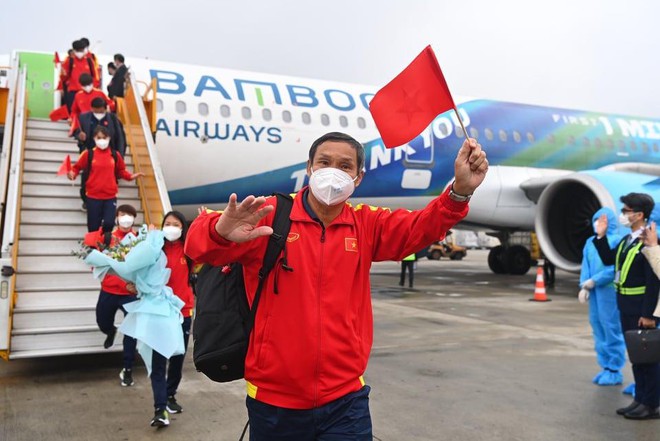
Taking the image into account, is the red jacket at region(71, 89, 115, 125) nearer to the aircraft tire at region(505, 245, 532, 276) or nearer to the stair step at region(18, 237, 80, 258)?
the stair step at region(18, 237, 80, 258)

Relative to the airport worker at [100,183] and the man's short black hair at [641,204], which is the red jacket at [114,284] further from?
the man's short black hair at [641,204]

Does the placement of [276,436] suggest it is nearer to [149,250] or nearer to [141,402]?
[149,250]

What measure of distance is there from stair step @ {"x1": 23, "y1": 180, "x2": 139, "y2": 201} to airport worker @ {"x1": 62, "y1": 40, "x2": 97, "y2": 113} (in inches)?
69.0

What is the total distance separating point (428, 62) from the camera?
2.25 metres

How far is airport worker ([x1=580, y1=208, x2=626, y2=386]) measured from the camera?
5102 millimetres

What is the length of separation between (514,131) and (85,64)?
845 centimetres

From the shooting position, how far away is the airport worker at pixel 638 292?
4.22 m

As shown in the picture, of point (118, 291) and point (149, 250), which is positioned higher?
point (149, 250)

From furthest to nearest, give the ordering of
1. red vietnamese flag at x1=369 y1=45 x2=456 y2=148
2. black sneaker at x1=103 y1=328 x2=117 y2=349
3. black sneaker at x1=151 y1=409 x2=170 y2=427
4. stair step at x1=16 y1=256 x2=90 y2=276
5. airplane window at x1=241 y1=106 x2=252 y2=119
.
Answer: airplane window at x1=241 y1=106 x2=252 y2=119 → stair step at x1=16 y1=256 x2=90 y2=276 → black sneaker at x1=103 y1=328 x2=117 y2=349 → black sneaker at x1=151 y1=409 x2=170 y2=427 → red vietnamese flag at x1=369 y1=45 x2=456 y2=148

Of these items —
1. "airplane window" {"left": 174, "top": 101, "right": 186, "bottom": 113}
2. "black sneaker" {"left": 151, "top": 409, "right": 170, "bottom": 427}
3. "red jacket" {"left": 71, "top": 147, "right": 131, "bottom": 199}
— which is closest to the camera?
"black sneaker" {"left": 151, "top": 409, "right": 170, "bottom": 427}

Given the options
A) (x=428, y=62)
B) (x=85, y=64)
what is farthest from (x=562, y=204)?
(x=428, y=62)

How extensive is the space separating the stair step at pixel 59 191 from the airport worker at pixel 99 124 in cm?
49

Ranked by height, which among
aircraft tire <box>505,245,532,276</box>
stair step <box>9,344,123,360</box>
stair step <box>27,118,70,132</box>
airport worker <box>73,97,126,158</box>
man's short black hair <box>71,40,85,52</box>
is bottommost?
stair step <box>9,344,123,360</box>

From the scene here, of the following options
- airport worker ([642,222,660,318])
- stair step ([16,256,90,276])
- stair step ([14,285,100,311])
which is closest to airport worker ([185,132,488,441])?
airport worker ([642,222,660,318])
